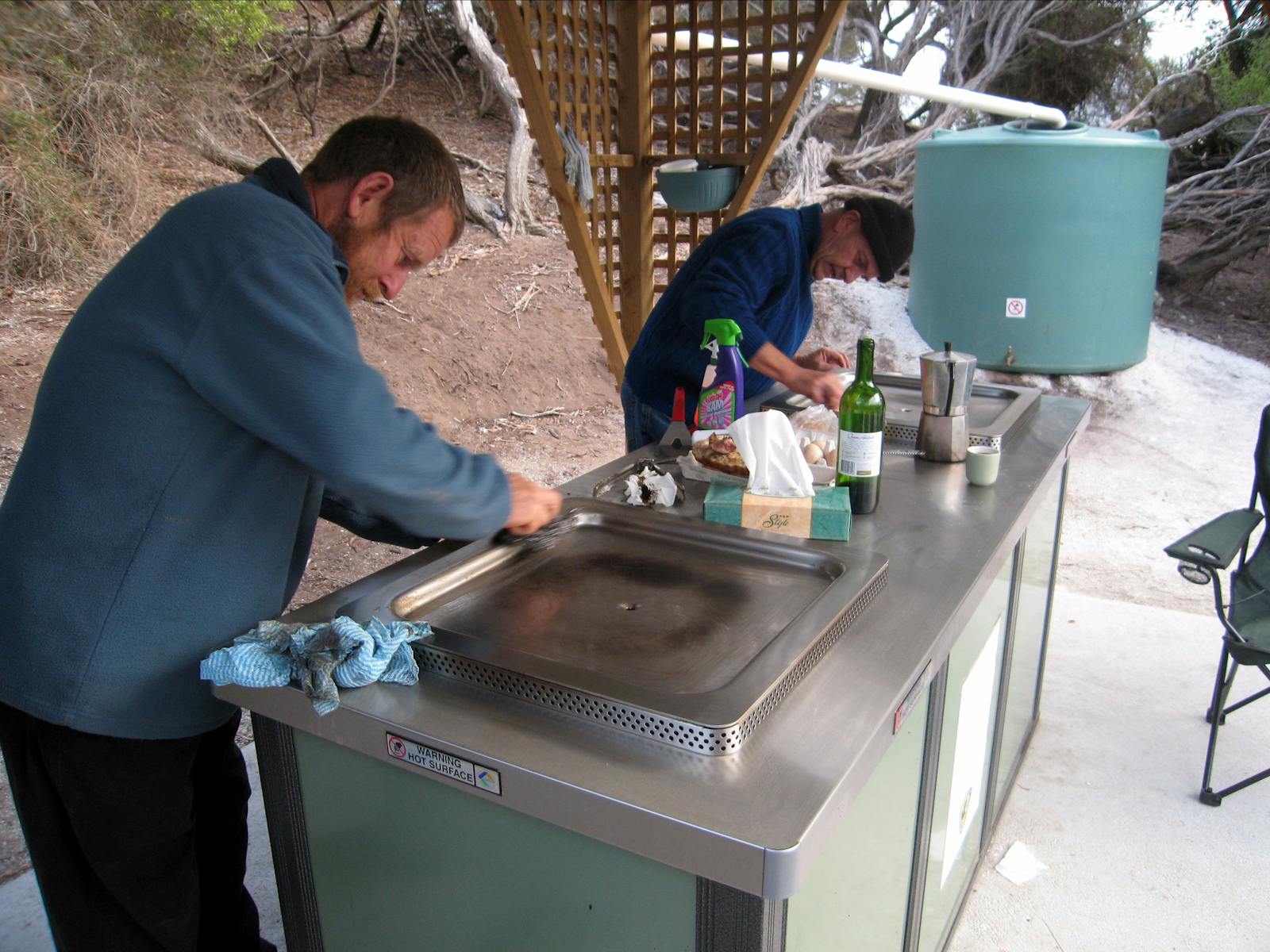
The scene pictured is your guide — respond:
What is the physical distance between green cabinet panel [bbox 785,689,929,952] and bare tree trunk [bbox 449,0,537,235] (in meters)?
7.21

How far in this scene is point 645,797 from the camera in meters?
0.99

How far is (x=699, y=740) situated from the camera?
1047 mm

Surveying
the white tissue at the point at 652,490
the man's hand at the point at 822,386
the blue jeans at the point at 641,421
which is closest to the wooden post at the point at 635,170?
the blue jeans at the point at 641,421

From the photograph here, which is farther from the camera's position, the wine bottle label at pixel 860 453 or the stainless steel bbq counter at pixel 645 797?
the wine bottle label at pixel 860 453

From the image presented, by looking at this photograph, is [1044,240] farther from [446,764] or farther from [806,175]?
[446,764]

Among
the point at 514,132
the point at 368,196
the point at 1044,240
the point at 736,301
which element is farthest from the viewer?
the point at 514,132

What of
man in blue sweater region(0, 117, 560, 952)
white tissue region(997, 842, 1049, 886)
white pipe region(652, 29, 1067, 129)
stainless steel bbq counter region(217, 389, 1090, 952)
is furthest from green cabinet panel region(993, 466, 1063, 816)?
white pipe region(652, 29, 1067, 129)

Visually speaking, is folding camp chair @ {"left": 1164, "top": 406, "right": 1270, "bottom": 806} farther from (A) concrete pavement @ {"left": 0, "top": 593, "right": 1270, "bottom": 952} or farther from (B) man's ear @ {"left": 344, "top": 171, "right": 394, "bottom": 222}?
(B) man's ear @ {"left": 344, "top": 171, "right": 394, "bottom": 222}

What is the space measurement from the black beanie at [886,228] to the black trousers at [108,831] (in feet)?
6.61

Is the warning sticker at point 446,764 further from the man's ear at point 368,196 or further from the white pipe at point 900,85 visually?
the white pipe at point 900,85

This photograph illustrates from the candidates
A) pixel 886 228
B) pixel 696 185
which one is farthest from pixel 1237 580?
pixel 696 185

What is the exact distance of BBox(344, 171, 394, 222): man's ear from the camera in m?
1.39

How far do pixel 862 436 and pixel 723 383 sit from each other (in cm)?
49

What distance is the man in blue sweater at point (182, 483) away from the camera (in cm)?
118
